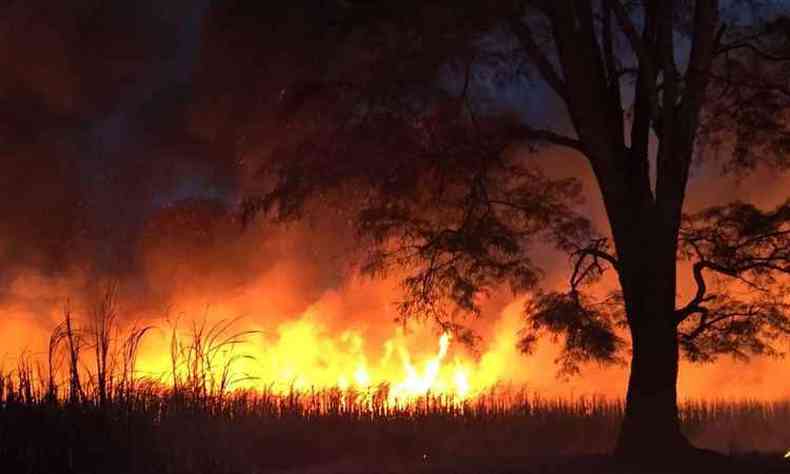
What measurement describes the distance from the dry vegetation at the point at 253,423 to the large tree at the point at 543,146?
202 cm

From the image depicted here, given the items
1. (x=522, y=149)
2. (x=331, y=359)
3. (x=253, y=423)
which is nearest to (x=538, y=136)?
(x=522, y=149)

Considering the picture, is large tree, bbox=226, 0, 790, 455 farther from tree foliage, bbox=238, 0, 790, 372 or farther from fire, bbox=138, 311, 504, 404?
fire, bbox=138, 311, 504, 404

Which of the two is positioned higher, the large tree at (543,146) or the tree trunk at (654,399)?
the large tree at (543,146)

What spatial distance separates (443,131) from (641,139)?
2757 millimetres

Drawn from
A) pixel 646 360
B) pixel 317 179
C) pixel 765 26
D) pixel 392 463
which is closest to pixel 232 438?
pixel 392 463

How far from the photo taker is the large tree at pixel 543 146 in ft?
44.4

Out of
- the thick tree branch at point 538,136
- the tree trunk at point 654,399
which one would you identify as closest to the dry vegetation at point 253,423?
the tree trunk at point 654,399

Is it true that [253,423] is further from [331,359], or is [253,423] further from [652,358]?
[331,359]

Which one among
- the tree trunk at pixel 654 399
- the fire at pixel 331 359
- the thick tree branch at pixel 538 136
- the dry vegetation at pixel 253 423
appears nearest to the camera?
the dry vegetation at pixel 253 423

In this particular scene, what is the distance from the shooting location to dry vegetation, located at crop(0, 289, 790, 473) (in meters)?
11.8

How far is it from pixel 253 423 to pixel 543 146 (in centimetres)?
572

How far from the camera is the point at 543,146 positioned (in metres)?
15.3

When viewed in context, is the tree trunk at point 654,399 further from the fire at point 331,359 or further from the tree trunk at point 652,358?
the fire at point 331,359

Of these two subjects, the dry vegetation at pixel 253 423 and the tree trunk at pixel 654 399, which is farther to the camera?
the tree trunk at pixel 654 399
